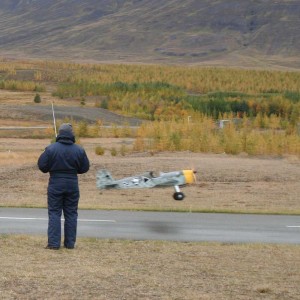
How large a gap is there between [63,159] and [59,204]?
0.58 meters

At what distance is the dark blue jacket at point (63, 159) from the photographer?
1167 centimetres

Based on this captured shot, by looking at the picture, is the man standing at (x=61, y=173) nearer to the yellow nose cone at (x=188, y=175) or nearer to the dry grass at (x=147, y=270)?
the dry grass at (x=147, y=270)

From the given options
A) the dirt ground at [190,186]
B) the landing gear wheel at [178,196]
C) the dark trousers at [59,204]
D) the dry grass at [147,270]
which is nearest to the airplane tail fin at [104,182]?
the dirt ground at [190,186]

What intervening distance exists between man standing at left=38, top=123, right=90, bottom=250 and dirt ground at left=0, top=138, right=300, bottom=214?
19.6 feet

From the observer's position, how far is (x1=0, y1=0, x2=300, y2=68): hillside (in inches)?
5792

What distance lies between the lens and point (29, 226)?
14.7m

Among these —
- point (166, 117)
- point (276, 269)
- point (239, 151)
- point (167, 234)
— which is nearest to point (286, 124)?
point (166, 117)

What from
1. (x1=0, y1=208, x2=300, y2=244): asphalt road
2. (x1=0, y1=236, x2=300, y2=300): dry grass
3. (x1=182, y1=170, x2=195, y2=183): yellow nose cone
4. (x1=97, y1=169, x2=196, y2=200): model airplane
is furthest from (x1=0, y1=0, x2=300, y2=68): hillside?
(x1=0, y1=236, x2=300, y2=300): dry grass

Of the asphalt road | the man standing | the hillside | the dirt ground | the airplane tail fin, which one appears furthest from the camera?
the hillside

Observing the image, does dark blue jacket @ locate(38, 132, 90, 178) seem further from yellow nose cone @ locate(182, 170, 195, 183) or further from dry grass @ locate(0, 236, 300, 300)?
yellow nose cone @ locate(182, 170, 195, 183)

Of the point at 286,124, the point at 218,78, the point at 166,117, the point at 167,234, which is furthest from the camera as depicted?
the point at 218,78

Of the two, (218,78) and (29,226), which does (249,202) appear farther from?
(218,78)

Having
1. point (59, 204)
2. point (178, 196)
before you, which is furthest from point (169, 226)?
point (178, 196)

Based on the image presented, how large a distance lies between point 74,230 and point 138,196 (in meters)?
8.69
